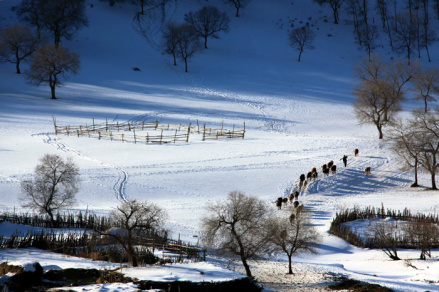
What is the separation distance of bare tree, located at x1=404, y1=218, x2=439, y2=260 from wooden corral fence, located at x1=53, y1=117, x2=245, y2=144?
971 inches

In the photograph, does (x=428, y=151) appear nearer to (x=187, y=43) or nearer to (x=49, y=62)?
(x=49, y=62)

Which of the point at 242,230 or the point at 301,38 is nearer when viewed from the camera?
the point at 242,230

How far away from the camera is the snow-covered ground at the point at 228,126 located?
72.9 ft

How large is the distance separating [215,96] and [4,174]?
3497 centimetres

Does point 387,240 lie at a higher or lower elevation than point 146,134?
lower

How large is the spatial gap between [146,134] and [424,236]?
101 feet

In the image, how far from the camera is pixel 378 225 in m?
23.2

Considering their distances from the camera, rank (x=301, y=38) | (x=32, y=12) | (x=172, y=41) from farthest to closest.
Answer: (x=301, y=38) < (x=32, y=12) < (x=172, y=41)

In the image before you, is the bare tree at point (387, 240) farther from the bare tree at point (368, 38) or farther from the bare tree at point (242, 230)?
the bare tree at point (368, 38)

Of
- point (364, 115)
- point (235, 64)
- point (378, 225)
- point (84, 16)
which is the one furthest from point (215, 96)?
point (378, 225)

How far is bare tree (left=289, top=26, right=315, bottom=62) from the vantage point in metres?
74.2

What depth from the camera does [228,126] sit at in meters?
49.0

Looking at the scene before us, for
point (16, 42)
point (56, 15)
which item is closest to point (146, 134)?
point (16, 42)

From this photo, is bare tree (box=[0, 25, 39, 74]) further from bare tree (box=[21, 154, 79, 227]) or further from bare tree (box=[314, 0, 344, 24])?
bare tree (box=[314, 0, 344, 24])
